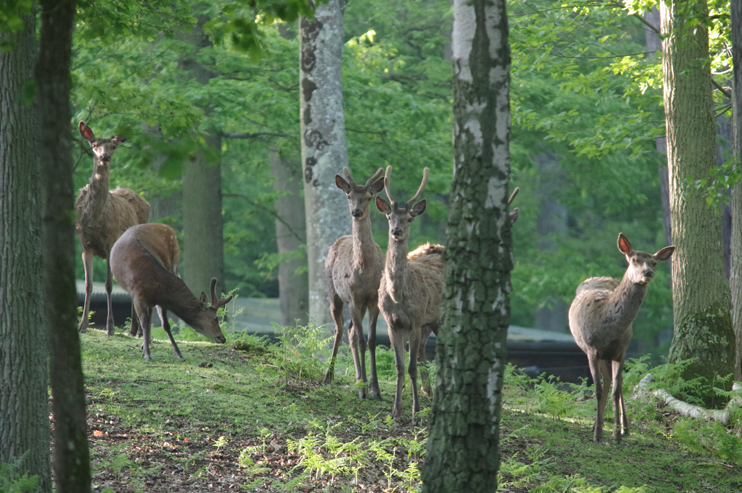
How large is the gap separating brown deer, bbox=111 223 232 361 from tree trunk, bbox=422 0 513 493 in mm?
5135

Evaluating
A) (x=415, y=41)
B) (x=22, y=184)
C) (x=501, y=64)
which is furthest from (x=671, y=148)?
(x=415, y=41)

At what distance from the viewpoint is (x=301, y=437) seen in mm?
6301

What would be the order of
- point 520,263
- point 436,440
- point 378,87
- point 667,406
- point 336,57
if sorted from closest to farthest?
point 436,440 < point 667,406 < point 336,57 < point 378,87 < point 520,263

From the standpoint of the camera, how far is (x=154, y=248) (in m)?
9.41

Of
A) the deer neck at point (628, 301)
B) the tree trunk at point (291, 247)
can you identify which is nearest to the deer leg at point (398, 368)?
the deer neck at point (628, 301)

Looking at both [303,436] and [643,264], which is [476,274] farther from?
[643,264]

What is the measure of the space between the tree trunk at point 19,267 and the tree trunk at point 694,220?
25.6 feet

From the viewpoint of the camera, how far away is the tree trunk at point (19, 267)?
4477 mm

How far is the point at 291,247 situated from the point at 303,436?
14038 millimetres

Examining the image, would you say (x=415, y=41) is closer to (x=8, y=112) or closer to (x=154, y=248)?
(x=154, y=248)

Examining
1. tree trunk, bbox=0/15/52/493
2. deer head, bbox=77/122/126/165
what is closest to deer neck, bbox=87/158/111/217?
deer head, bbox=77/122/126/165

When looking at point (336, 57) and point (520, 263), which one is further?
point (520, 263)

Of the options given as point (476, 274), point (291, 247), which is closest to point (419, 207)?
point (476, 274)

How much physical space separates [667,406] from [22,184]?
8.10 meters
